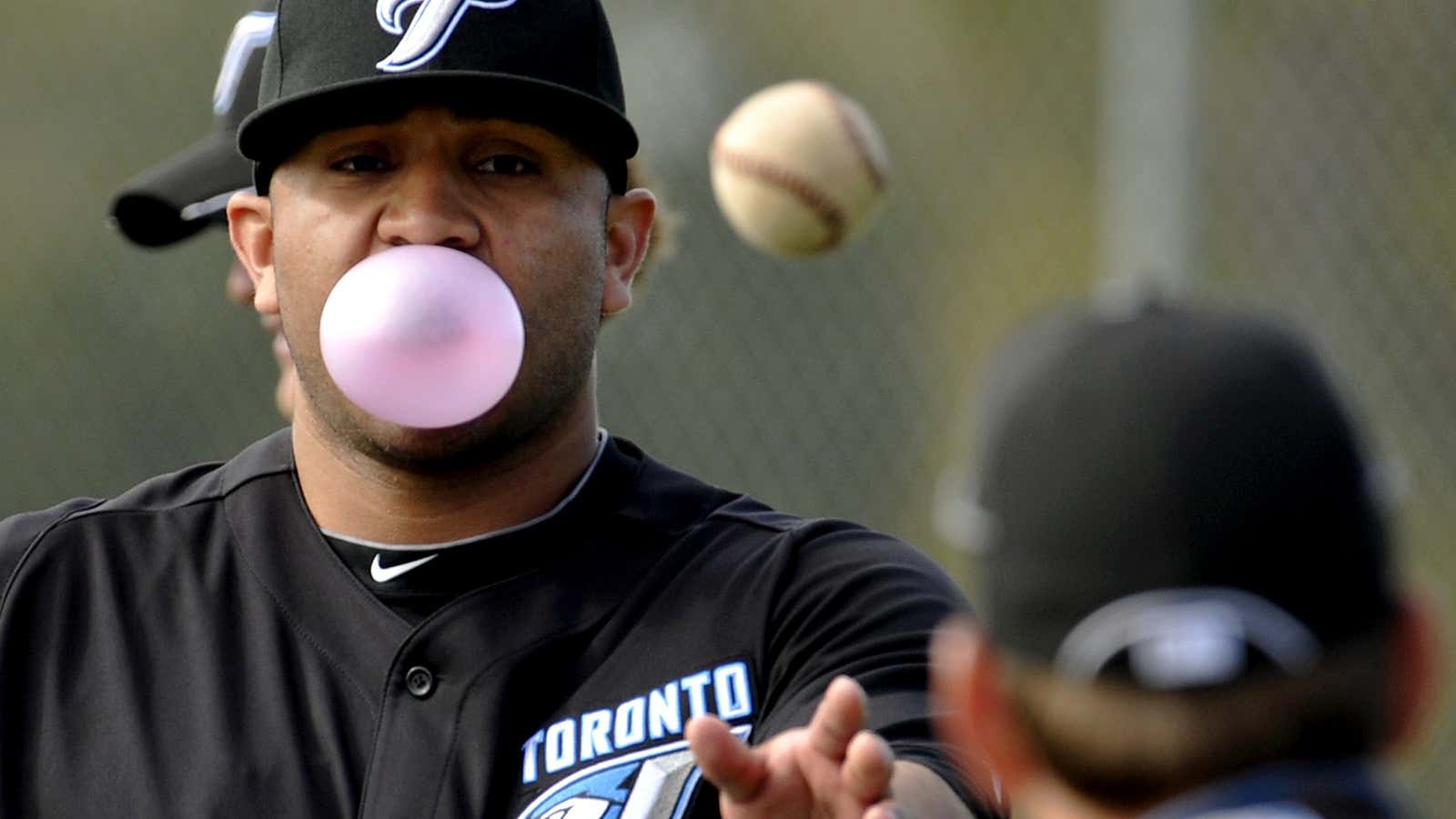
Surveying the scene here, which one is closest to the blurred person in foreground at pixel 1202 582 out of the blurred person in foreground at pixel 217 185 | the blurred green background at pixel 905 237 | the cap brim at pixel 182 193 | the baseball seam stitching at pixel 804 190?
the blurred person in foreground at pixel 217 185

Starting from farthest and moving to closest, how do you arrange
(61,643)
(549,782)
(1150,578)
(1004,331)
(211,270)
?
(211,270) < (1004,331) < (61,643) < (549,782) < (1150,578)

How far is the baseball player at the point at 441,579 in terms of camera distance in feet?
8.52

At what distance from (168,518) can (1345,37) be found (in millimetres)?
3847

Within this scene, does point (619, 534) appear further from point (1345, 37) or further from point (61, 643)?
point (1345, 37)

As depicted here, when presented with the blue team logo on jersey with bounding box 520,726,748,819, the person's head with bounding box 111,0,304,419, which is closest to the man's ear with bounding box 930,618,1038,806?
the blue team logo on jersey with bounding box 520,726,748,819

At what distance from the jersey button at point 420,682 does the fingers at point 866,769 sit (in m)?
0.83

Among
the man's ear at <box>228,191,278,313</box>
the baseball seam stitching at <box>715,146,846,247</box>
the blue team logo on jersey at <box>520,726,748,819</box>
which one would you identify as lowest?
the blue team logo on jersey at <box>520,726,748,819</box>

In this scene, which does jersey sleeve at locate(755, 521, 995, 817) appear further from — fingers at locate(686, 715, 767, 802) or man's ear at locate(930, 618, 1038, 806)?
man's ear at locate(930, 618, 1038, 806)

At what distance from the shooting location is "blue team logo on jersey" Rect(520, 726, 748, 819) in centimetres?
252

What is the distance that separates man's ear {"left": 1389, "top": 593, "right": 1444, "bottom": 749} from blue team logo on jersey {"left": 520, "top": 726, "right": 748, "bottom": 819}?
1224 millimetres

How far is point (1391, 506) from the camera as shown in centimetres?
143

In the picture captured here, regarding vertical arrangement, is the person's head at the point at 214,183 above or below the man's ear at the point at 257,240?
above

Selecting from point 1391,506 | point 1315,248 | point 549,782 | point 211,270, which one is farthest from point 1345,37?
point 1391,506

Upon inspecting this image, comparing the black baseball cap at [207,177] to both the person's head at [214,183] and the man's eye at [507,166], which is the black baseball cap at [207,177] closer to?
the person's head at [214,183]
